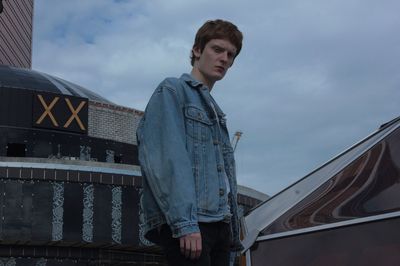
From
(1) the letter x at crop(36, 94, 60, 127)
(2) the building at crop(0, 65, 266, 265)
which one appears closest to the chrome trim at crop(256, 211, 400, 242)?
(2) the building at crop(0, 65, 266, 265)

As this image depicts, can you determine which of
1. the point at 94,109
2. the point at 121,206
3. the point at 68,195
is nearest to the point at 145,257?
the point at 121,206

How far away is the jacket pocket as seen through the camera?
8.78 feet

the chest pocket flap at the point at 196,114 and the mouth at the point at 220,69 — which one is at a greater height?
the mouth at the point at 220,69

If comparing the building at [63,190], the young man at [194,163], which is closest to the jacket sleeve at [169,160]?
the young man at [194,163]

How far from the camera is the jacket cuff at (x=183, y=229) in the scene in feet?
7.77

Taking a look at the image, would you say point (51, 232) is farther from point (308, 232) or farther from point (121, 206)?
point (308, 232)

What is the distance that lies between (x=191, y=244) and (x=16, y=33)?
66.9 meters

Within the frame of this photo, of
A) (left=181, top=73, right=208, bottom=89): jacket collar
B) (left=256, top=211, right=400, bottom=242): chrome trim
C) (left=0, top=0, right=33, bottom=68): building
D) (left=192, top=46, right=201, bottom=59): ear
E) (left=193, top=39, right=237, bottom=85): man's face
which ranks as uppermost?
(left=0, top=0, right=33, bottom=68): building

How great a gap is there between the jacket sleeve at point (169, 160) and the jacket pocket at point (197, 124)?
0.04 meters

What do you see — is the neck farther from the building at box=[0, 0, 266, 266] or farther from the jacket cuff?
the building at box=[0, 0, 266, 266]

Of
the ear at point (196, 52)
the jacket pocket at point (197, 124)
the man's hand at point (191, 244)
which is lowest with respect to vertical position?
the man's hand at point (191, 244)

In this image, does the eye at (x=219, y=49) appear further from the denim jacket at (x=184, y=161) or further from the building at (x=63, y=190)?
the building at (x=63, y=190)

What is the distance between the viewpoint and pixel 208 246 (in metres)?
2.56

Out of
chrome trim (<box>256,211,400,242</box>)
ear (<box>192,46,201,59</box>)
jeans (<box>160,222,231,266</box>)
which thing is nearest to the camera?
jeans (<box>160,222,231,266</box>)
